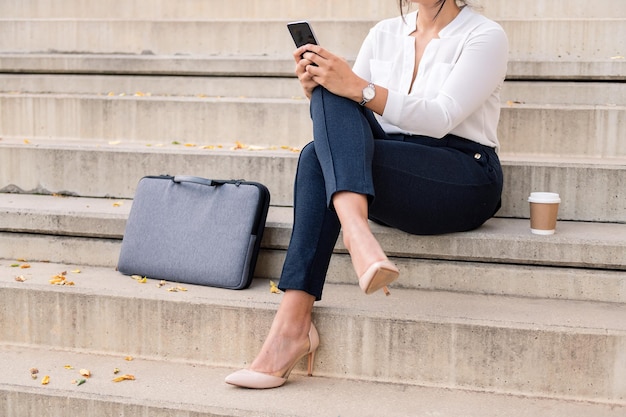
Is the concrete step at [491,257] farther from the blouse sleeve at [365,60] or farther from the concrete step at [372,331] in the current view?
the blouse sleeve at [365,60]

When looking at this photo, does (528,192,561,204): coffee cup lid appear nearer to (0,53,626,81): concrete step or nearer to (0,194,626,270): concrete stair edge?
(0,194,626,270): concrete stair edge

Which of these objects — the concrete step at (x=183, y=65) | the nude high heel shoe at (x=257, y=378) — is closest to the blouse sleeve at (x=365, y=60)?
the concrete step at (x=183, y=65)

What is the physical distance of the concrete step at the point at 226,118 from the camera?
10.6ft

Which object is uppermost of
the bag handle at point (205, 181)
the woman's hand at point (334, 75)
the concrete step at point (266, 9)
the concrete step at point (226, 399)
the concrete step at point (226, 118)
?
the concrete step at point (266, 9)

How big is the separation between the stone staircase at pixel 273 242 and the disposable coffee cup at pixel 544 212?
0.17 ft

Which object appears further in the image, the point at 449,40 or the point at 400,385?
the point at 449,40

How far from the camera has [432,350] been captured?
7.69 ft

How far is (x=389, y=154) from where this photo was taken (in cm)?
241

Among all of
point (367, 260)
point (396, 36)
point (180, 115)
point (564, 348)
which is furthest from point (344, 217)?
point (180, 115)

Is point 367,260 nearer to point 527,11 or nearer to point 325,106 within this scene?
point 325,106

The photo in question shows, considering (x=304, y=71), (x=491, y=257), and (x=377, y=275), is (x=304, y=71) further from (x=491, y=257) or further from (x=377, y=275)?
(x=491, y=257)

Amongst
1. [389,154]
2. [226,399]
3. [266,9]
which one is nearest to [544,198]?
[389,154]

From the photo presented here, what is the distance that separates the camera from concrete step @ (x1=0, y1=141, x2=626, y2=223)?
289 centimetres

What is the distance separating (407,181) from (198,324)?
29.0 inches
